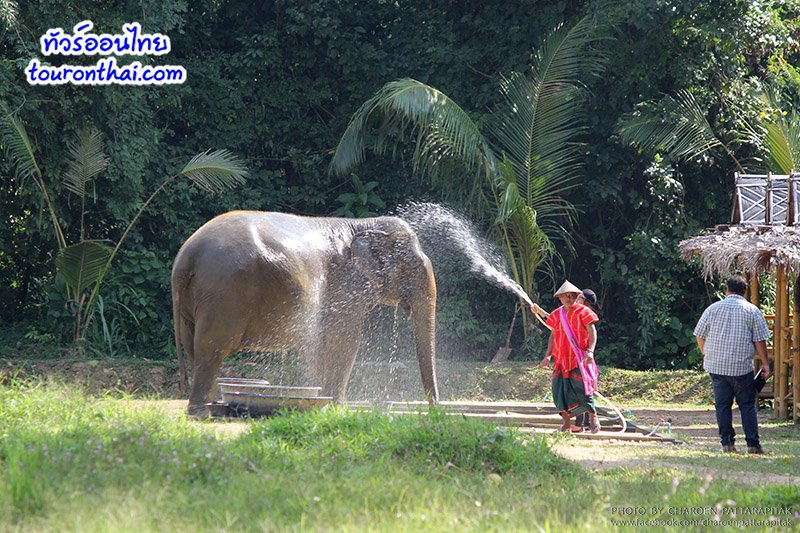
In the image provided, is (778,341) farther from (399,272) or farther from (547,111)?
(547,111)

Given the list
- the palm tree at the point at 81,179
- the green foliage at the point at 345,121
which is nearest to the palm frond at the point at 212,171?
the palm tree at the point at 81,179

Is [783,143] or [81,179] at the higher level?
[783,143]

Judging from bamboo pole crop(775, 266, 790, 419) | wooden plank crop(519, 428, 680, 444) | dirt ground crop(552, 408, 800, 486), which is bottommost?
dirt ground crop(552, 408, 800, 486)

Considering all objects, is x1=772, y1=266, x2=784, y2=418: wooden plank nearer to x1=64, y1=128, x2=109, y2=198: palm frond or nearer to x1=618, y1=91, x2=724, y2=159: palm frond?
x1=618, y1=91, x2=724, y2=159: palm frond

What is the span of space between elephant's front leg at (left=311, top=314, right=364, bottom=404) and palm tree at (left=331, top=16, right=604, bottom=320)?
5.13m

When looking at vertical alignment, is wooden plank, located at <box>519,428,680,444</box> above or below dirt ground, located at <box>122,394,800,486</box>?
above

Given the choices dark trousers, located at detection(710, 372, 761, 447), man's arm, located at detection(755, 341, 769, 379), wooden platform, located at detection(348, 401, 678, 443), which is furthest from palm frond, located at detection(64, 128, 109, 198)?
man's arm, located at detection(755, 341, 769, 379)

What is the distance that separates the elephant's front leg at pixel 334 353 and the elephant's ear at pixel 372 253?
2.01ft

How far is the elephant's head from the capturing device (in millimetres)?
11305

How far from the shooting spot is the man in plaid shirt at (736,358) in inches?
365

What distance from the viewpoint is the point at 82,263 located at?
1530 centimetres

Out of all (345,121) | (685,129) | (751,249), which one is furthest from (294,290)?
(345,121)

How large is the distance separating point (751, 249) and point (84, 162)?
9145mm

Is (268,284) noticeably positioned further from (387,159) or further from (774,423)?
(387,159)
